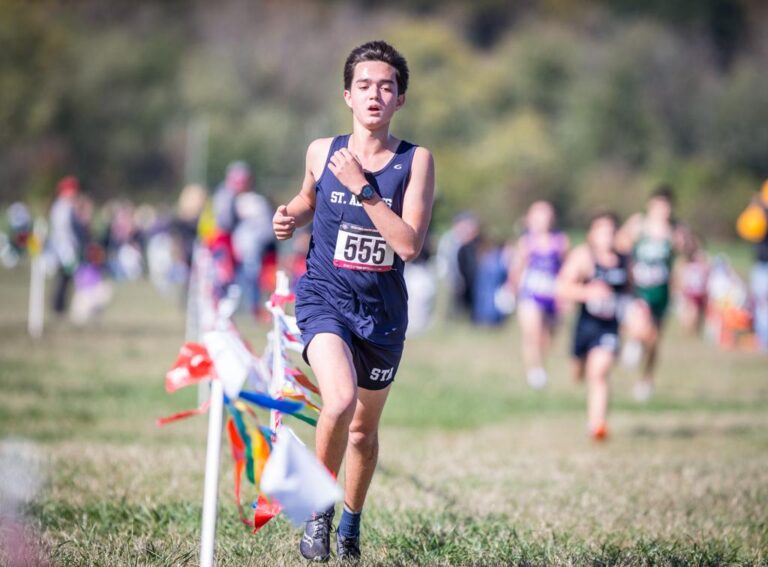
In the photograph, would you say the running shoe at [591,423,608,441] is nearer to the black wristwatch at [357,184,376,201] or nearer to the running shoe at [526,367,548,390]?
the running shoe at [526,367,548,390]

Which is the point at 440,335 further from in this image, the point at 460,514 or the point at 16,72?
the point at 16,72

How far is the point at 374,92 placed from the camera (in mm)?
4910

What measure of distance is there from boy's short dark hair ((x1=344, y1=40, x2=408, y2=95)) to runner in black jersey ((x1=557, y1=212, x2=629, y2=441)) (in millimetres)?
5605

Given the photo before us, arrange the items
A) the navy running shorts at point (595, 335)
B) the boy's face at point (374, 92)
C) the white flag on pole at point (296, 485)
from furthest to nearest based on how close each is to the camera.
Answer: the navy running shorts at point (595, 335) < the boy's face at point (374, 92) < the white flag on pole at point (296, 485)

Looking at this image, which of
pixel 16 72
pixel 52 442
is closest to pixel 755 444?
pixel 52 442

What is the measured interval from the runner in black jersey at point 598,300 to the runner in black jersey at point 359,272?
5.26 metres

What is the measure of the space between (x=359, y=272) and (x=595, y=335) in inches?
230

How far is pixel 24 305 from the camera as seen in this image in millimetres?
25438

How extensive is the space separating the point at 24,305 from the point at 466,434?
57.0ft

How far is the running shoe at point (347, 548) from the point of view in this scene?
500cm

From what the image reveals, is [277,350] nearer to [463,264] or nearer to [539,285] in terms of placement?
[539,285]

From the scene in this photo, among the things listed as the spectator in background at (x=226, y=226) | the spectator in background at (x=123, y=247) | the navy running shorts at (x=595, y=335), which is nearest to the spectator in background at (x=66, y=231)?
the spectator in background at (x=226, y=226)

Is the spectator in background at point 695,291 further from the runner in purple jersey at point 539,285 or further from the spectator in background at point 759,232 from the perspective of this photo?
the runner in purple jersey at point 539,285

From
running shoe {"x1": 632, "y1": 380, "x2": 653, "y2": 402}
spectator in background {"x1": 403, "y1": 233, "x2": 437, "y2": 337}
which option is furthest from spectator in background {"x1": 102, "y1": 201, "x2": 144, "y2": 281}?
running shoe {"x1": 632, "y1": 380, "x2": 653, "y2": 402}
